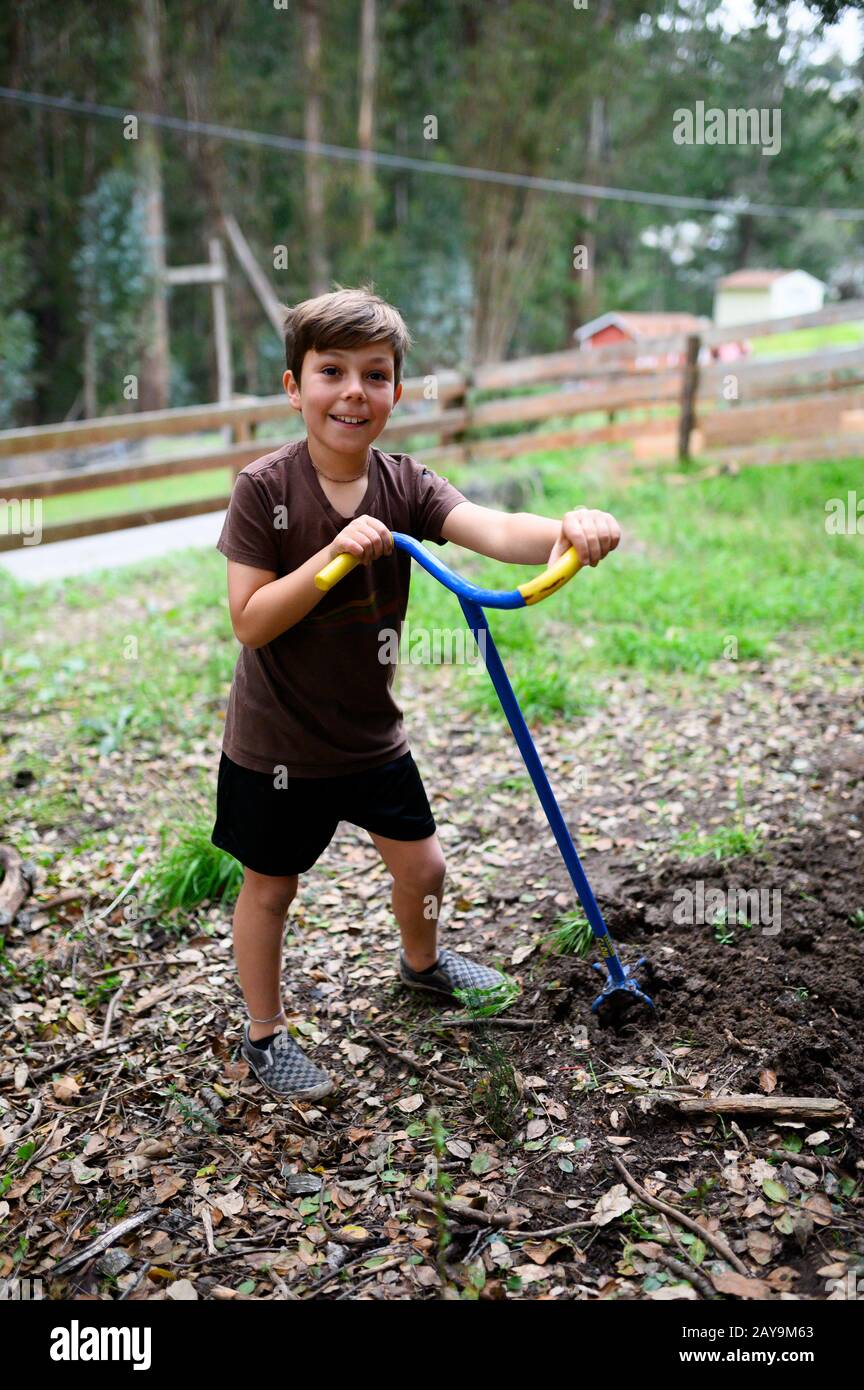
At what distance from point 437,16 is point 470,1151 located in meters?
23.8

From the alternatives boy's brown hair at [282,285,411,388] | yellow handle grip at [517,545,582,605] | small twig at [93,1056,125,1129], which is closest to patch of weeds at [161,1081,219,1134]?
small twig at [93,1056,125,1129]

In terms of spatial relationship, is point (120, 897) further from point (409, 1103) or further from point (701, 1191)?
point (701, 1191)

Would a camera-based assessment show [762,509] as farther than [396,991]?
Yes

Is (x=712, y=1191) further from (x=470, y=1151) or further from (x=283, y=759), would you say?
(x=283, y=759)

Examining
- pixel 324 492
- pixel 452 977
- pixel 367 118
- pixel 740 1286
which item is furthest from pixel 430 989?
pixel 367 118

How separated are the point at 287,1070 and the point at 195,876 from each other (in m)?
0.92

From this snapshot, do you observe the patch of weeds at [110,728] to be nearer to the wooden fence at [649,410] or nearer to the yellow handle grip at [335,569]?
the yellow handle grip at [335,569]

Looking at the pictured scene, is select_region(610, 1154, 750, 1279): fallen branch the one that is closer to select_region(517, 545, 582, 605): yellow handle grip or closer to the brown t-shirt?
the brown t-shirt

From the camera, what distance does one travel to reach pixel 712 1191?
6.44 ft

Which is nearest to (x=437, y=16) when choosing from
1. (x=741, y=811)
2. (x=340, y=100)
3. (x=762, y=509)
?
(x=340, y=100)

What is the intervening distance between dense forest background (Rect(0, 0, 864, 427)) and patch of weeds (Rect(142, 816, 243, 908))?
14374 millimetres

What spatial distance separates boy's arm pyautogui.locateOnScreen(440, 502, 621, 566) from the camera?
183 centimetres
